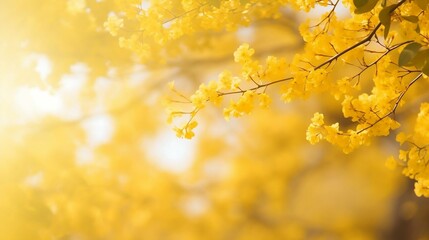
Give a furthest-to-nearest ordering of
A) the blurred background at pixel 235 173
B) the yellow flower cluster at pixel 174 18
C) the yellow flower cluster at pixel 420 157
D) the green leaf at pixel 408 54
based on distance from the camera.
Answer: the blurred background at pixel 235 173, the yellow flower cluster at pixel 174 18, the yellow flower cluster at pixel 420 157, the green leaf at pixel 408 54

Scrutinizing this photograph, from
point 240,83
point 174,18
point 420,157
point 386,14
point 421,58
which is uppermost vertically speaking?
point 174,18

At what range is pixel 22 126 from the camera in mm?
3773

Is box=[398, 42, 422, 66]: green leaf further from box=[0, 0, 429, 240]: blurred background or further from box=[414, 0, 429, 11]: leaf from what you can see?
box=[0, 0, 429, 240]: blurred background

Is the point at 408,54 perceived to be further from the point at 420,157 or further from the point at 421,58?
the point at 420,157

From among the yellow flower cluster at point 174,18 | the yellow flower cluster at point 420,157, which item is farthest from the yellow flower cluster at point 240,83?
the yellow flower cluster at point 420,157

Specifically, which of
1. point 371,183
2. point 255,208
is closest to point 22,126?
point 255,208

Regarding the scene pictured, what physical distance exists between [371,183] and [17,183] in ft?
16.9

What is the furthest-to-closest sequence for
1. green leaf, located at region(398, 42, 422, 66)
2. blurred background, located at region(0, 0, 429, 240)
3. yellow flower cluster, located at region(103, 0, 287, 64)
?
blurred background, located at region(0, 0, 429, 240) → yellow flower cluster, located at region(103, 0, 287, 64) → green leaf, located at region(398, 42, 422, 66)

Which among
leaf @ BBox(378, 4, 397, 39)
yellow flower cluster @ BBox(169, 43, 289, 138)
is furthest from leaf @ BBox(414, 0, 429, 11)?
yellow flower cluster @ BBox(169, 43, 289, 138)

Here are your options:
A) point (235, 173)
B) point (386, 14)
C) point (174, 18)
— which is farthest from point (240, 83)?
point (235, 173)

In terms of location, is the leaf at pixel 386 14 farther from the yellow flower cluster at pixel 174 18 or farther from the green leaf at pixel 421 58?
the yellow flower cluster at pixel 174 18

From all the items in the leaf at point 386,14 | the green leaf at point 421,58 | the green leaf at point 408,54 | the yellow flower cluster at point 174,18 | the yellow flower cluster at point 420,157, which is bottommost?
the yellow flower cluster at point 420,157

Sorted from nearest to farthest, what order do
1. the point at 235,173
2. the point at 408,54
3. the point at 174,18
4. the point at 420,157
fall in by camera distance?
the point at 408,54 → the point at 420,157 → the point at 174,18 → the point at 235,173

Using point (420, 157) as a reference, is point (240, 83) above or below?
above
